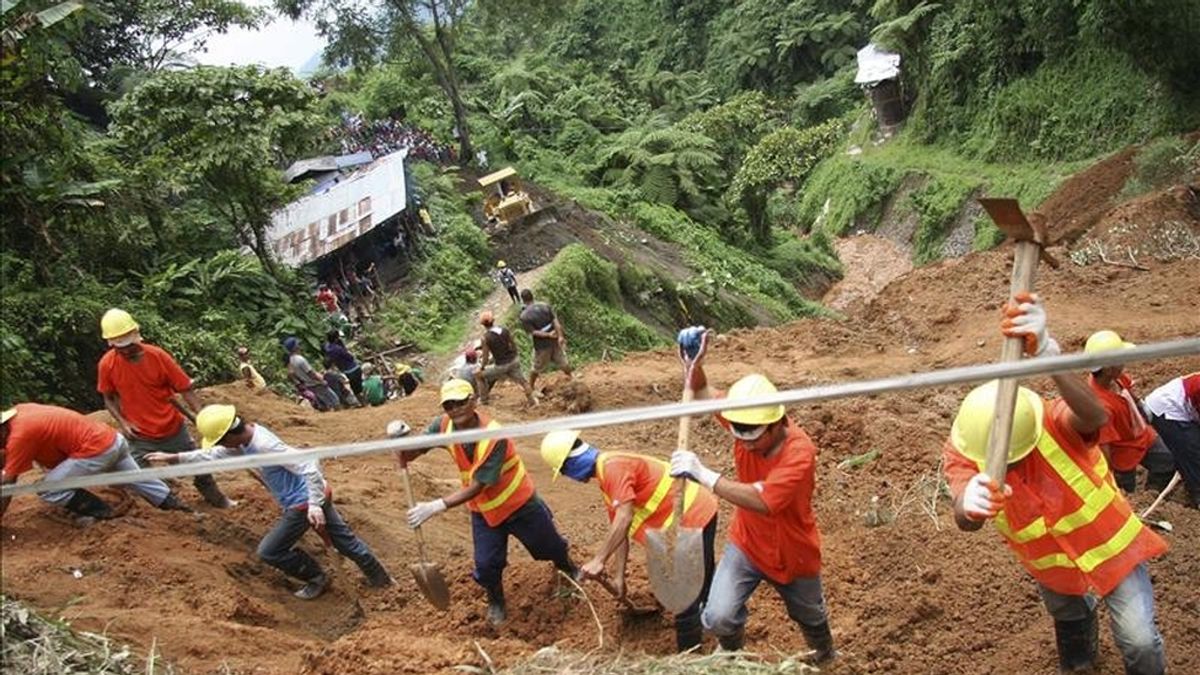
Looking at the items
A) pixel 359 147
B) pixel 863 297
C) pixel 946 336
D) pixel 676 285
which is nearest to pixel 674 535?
pixel 946 336

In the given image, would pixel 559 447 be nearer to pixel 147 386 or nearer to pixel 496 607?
pixel 496 607

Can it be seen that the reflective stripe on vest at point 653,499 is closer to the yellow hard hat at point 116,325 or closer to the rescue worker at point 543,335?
the yellow hard hat at point 116,325

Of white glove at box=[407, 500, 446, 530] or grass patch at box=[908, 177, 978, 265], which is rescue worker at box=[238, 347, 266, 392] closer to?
white glove at box=[407, 500, 446, 530]

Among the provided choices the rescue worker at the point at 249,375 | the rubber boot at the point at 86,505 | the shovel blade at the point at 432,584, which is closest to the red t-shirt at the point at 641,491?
the shovel blade at the point at 432,584

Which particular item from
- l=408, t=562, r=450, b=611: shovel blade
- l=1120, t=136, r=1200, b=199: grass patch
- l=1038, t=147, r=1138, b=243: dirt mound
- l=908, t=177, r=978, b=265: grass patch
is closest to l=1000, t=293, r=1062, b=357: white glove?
l=408, t=562, r=450, b=611: shovel blade

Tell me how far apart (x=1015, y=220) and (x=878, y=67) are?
29.0 meters

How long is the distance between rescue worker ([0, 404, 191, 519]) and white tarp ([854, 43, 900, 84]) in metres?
27.5

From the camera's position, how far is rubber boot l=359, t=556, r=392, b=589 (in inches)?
243

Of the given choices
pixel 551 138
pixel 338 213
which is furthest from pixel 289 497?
pixel 551 138

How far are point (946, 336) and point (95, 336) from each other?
35.0ft

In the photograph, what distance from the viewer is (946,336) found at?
43.7 feet

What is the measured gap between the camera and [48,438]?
5.72m

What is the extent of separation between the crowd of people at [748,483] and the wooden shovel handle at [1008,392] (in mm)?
48

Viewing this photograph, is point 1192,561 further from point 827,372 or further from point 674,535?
point 827,372
